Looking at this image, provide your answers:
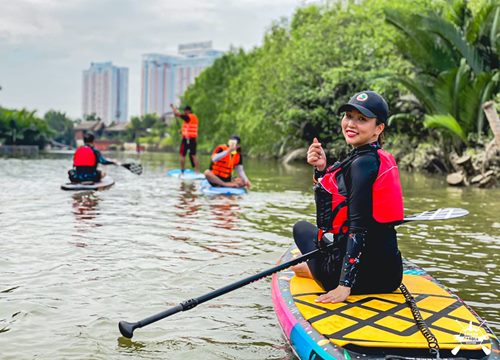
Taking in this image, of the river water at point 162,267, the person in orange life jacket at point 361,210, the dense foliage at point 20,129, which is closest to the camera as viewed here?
the person in orange life jacket at point 361,210

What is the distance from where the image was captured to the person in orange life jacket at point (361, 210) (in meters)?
3.50

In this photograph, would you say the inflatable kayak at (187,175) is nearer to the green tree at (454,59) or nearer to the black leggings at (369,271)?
the green tree at (454,59)

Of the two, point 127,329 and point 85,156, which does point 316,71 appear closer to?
point 85,156

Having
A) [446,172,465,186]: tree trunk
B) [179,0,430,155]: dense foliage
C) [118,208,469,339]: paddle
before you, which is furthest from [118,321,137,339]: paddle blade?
[179,0,430,155]: dense foliage

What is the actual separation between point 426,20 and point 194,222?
12.7 metres

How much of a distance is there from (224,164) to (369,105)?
346 inches

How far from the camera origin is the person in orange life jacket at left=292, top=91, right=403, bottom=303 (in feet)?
11.5

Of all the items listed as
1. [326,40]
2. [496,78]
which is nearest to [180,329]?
[496,78]

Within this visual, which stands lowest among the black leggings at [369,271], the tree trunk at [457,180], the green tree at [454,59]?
the tree trunk at [457,180]

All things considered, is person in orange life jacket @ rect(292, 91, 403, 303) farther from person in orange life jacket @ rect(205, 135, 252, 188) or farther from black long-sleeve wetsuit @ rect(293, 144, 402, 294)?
person in orange life jacket @ rect(205, 135, 252, 188)

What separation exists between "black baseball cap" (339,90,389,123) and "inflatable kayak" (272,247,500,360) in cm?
115

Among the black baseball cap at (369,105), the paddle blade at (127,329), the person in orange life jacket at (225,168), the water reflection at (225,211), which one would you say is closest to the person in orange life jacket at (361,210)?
the black baseball cap at (369,105)

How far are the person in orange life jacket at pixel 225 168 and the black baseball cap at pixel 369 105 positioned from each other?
26.8 ft

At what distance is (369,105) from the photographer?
3594 millimetres
